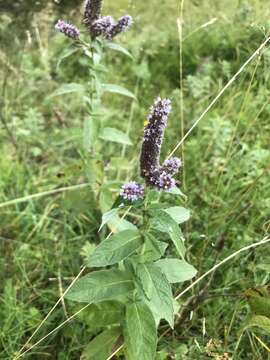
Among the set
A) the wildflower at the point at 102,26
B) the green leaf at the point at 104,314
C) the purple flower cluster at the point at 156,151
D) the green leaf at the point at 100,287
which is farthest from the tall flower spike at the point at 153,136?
the wildflower at the point at 102,26

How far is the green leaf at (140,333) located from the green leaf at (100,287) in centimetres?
7

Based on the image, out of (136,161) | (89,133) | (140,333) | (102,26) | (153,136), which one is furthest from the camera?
(136,161)

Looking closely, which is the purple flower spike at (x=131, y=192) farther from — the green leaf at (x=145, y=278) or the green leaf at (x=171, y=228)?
the green leaf at (x=145, y=278)

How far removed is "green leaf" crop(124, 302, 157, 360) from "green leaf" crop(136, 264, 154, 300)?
5.3 inches

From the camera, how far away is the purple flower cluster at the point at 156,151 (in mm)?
1619

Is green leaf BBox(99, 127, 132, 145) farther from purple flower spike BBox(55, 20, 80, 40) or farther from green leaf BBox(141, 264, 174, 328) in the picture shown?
→ green leaf BBox(141, 264, 174, 328)

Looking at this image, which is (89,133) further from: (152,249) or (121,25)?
(152,249)

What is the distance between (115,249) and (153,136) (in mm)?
372

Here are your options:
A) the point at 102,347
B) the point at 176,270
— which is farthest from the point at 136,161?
the point at 102,347

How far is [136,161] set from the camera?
10.1ft

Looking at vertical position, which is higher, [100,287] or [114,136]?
[114,136]

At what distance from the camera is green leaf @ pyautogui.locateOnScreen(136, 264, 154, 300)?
169 centimetres

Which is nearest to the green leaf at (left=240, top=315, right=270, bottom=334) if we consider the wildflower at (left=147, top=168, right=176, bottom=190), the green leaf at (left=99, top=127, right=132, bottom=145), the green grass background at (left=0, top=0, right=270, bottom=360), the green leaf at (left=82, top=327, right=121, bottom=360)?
the green grass background at (left=0, top=0, right=270, bottom=360)

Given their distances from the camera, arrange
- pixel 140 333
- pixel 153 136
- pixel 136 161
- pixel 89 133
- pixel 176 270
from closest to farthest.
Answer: pixel 153 136, pixel 140 333, pixel 176 270, pixel 89 133, pixel 136 161
